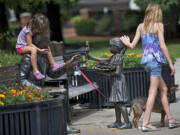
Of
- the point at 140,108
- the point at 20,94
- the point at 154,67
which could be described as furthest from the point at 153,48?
the point at 20,94

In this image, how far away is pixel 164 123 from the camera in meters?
6.79

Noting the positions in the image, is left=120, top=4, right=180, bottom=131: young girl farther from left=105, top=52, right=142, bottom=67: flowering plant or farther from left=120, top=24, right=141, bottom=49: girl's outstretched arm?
left=105, top=52, right=142, bottom=67: flowering plant

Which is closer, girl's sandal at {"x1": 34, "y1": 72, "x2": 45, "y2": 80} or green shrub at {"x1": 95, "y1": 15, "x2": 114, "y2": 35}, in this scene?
girl's sandal at {"x1": 34, "y1": 72, "x2": 45, "y2": 80}

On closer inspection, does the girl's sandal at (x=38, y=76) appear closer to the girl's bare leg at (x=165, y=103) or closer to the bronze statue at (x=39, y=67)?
the bronze statue at (x=39, y=67)

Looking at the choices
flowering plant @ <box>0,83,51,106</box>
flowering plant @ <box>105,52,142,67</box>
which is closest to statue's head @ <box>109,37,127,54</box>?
flowering plant @ <box>0,83,51,106</box>

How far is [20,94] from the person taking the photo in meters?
5.49

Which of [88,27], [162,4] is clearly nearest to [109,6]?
[88,27]

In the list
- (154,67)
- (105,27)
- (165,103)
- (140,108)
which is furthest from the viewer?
(105,27)

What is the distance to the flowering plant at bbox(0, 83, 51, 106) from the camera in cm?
527

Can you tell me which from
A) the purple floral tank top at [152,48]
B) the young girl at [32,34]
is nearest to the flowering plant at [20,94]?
the young girl at [32,34]

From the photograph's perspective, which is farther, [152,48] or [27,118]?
[152,48]

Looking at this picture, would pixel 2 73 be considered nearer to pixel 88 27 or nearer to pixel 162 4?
pixel 162 4

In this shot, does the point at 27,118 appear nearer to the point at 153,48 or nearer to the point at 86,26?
the point at 153,48

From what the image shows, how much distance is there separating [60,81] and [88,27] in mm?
38122
